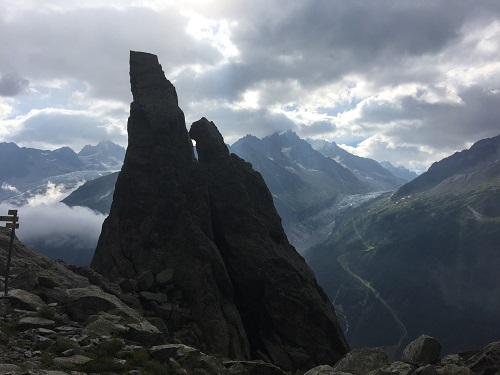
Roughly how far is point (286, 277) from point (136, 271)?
81.7 feet

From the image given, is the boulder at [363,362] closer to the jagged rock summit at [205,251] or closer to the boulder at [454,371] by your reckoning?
the boulder at [454,371]

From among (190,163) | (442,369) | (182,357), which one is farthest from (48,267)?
(442,369)

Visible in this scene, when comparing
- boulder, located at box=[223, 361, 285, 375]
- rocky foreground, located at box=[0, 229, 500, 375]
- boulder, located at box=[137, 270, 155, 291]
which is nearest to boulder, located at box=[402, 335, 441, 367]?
rocky foreground, located at box=[0, 229, 500, 375]

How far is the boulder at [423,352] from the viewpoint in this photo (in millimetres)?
33316

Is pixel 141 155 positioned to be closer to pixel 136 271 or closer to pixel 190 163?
pixel 190 163

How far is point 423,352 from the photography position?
33719 millimetres

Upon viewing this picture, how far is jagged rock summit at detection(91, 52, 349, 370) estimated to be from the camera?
57.7m

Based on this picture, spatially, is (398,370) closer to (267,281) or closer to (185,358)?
(185,358)

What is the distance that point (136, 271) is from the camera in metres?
65.7

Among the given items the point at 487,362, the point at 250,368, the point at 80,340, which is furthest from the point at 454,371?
the point at 80,340

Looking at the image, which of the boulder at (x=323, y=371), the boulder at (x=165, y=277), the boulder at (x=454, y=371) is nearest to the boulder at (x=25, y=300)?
the boulder at (x=323, y=371)

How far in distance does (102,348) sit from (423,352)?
25139 mm

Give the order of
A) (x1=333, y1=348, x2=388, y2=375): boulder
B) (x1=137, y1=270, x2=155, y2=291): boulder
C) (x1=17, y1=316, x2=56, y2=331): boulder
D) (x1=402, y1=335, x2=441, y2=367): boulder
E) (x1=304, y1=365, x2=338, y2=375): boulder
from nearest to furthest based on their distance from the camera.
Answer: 1. (x1=17, y1=316, x2=56, y2=331): boulder
2. (x1=304, y1=365, x2=338, y2=375): boulder
3. (x1=402, y1=335, x2=441, y2=367): boulder
4. (x1=333, y1=348, x2=388, y2=375): boulder
5. (x1=137, y1=270, x2=155, y2=291): boulder

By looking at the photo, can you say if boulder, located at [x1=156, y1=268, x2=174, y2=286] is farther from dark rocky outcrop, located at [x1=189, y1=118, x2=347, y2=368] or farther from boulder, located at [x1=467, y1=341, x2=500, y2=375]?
boulder, located at [x1=467, y1=341, x2=500, y2=375]
